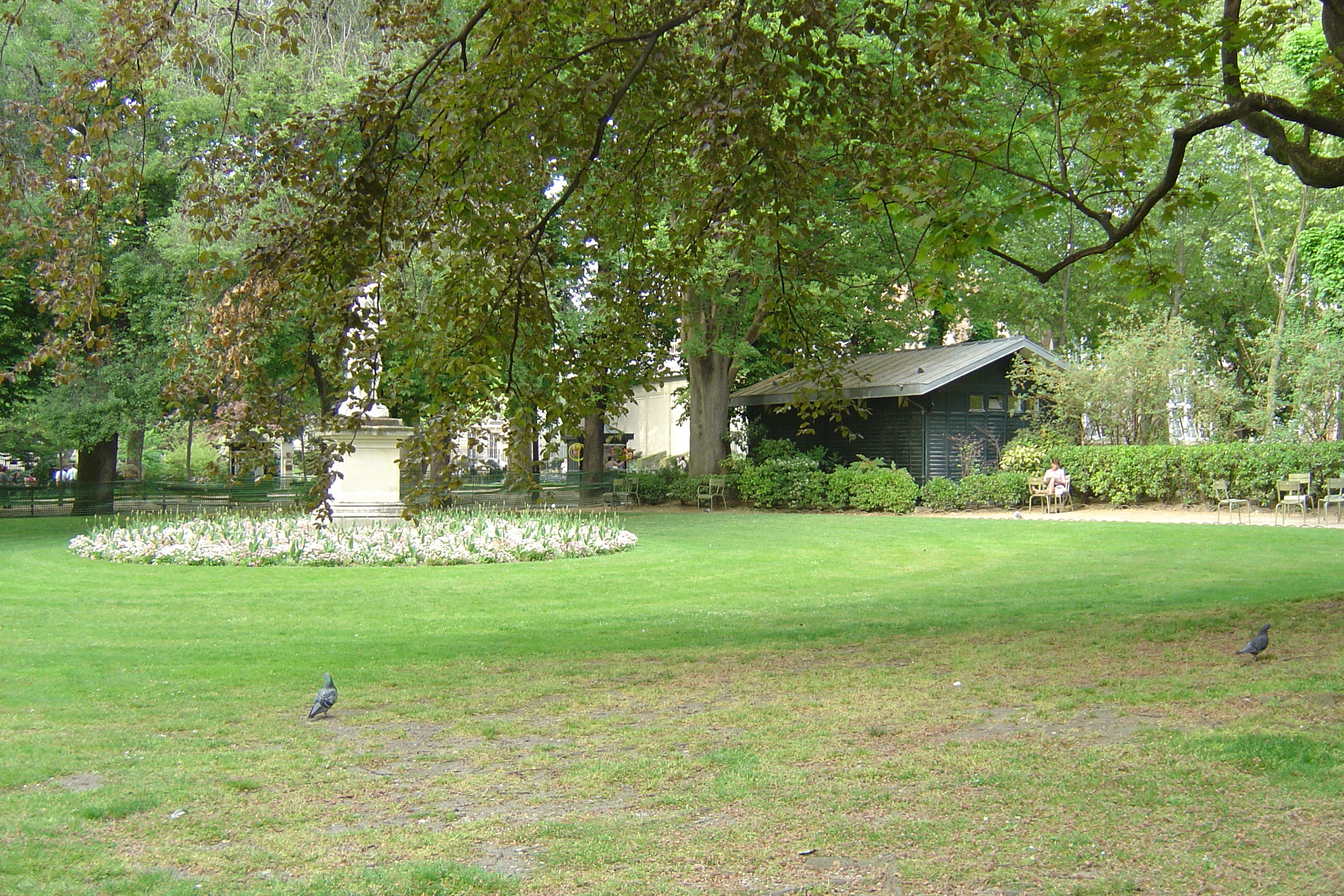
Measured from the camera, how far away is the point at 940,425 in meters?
30.4

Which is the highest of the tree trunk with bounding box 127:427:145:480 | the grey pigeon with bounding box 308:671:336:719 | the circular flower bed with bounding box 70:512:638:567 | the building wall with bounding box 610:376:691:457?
the building wall with bounding box 610:376:691:457

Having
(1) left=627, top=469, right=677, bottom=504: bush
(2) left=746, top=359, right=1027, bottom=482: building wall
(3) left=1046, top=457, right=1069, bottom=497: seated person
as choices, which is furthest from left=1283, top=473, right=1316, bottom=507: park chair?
(1) left=627, top=469, right=677, bottom=504: bush

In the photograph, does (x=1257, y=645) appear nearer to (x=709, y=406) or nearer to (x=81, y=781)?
(x=81, y=781)

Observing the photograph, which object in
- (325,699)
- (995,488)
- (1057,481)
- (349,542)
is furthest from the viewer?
(995,488)

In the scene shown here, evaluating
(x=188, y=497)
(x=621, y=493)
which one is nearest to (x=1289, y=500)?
(x=621, y=493)

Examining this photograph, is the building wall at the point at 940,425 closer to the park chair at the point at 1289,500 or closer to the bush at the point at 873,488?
the bush at the point at 873,488

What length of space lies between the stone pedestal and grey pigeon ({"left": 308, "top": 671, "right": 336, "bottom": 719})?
38.5 feet

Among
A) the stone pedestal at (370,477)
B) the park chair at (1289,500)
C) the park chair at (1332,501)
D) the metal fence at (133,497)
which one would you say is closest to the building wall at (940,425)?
the park chair at (1289,500)

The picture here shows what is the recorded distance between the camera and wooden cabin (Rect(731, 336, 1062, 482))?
99.5 ft

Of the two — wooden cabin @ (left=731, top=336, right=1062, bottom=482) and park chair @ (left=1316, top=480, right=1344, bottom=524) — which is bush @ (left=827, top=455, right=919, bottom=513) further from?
park chair @ (left=1316, top=480, right=1344, bottom=524)

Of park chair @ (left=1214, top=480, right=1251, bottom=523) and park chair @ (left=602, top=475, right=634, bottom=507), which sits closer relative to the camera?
park chair @ (left=1214, top=480, right=1251, bottom=523)

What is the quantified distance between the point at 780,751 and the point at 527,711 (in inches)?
79.4

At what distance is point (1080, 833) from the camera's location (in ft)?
15.1

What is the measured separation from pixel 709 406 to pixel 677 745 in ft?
85.5
